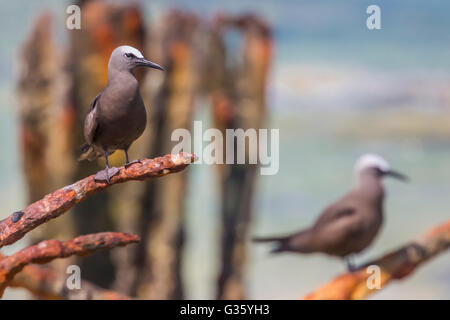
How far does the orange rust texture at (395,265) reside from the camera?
5.12 ft

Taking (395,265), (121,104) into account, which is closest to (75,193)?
(121,104)

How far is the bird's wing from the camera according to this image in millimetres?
1191

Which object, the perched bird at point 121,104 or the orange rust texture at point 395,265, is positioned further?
the orange rust texture at point 395,265

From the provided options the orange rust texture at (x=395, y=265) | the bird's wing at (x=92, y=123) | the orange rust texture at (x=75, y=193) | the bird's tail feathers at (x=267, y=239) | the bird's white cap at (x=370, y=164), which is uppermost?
the bird's wing at (x=92, y=123)

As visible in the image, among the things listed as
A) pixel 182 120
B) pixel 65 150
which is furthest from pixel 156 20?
pixel 65 150

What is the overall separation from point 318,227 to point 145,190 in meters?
1.35

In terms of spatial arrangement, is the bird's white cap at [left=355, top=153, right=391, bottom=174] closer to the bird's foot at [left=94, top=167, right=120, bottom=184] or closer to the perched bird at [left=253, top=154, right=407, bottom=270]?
the perched bird at [left=253, top=154, right=407, bottom=270]

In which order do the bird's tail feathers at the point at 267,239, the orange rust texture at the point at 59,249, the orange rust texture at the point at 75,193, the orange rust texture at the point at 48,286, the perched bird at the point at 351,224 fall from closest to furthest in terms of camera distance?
the orange rust texture at the point at 75,193 < the orange rust texture at the point at 59,249 < the orange rust texture at the point at 48,286 < the bird's tail feathers at the point at 267,239 < the perched bird at the point at 351,224

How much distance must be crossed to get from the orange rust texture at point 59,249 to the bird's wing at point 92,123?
0.71ft

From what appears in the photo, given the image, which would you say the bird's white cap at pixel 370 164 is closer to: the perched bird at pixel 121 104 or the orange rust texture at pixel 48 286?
the orange rust texture at pixel 48 286

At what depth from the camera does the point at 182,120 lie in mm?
2973

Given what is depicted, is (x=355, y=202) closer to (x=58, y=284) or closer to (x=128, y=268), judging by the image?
(x=58, y=284)

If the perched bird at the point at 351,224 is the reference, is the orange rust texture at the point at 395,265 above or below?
below

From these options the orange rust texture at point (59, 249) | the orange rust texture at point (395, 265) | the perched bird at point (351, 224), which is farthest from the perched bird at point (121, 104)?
the perched bird at point (351, 224)
